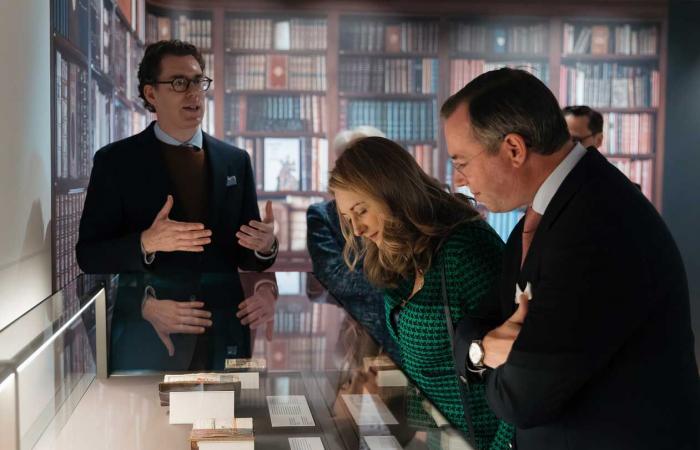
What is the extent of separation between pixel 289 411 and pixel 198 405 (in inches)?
7.3

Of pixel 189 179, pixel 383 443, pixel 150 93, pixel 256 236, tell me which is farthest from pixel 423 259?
pixel 150 93

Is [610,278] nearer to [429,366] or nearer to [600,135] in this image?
[429,366]

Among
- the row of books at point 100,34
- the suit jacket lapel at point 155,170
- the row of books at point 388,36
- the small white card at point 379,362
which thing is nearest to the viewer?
the small white card at point 379,362

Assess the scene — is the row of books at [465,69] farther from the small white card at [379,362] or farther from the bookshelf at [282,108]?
the small white card at [379,362]

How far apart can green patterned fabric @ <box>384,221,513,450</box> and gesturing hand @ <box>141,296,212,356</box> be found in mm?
508

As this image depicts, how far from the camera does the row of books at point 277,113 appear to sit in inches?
249

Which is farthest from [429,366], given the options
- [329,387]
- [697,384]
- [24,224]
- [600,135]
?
[600,135]

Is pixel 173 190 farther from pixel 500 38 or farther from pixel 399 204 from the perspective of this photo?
pixel 500 38

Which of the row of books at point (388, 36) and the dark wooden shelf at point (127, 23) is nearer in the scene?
the dark wooden shelf at point (127, 23)

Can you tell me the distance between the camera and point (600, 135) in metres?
4.31

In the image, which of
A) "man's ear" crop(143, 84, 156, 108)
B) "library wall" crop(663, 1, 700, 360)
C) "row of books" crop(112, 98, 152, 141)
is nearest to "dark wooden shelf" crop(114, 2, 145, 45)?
"row of books" crop(112, 98, 152, 141)

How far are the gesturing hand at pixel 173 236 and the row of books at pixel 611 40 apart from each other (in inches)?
190

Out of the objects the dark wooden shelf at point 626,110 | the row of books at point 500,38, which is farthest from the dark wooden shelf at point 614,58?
the dark wooden shelf at point 626,110

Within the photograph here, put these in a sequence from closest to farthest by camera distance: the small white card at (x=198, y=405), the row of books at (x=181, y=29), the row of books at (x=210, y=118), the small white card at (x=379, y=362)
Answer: the small white card at (x=379, y=362) → the small white card at (x=198, y=405) → the row of books at (x=181, y=29) → the row of books at (x=210, y=118)
